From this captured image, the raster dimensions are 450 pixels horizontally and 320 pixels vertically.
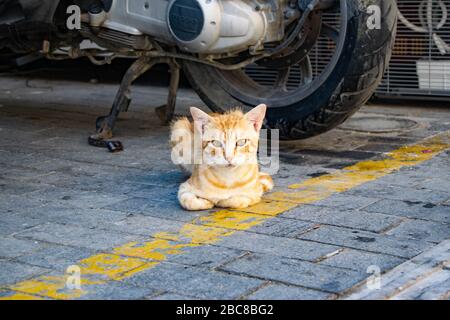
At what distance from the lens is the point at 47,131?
22.2 feet

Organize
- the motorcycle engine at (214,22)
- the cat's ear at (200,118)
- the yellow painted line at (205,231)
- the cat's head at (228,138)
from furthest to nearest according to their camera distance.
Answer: the motorcycle engine at (214,22) → the cat's ear at (200,118) → the cat's head at (228,138) → the yellow painted line at (205,231)

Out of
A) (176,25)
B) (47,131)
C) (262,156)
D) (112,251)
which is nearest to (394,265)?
(112,251)

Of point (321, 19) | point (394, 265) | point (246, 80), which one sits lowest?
point (394, 265)

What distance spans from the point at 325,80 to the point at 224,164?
1.32 meters

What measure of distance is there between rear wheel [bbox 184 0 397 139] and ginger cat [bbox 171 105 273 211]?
3.24ft

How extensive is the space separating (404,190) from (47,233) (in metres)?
1.86

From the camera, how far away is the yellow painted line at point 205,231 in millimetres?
3666

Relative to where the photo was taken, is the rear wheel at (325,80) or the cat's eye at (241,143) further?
the rear wheel at (325,80)

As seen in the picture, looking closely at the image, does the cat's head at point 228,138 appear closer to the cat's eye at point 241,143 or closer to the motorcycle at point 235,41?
the cat's eye at point 241,143

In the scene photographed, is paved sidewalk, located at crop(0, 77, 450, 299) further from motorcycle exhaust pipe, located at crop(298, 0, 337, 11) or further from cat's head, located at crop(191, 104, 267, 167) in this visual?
motorcycle exhaust pipe, located at crop(298, 0, 337, 11)

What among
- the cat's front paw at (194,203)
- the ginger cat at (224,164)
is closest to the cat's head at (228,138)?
the ginger cat at (224,164)

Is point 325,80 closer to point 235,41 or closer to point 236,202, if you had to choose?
point 235,41
